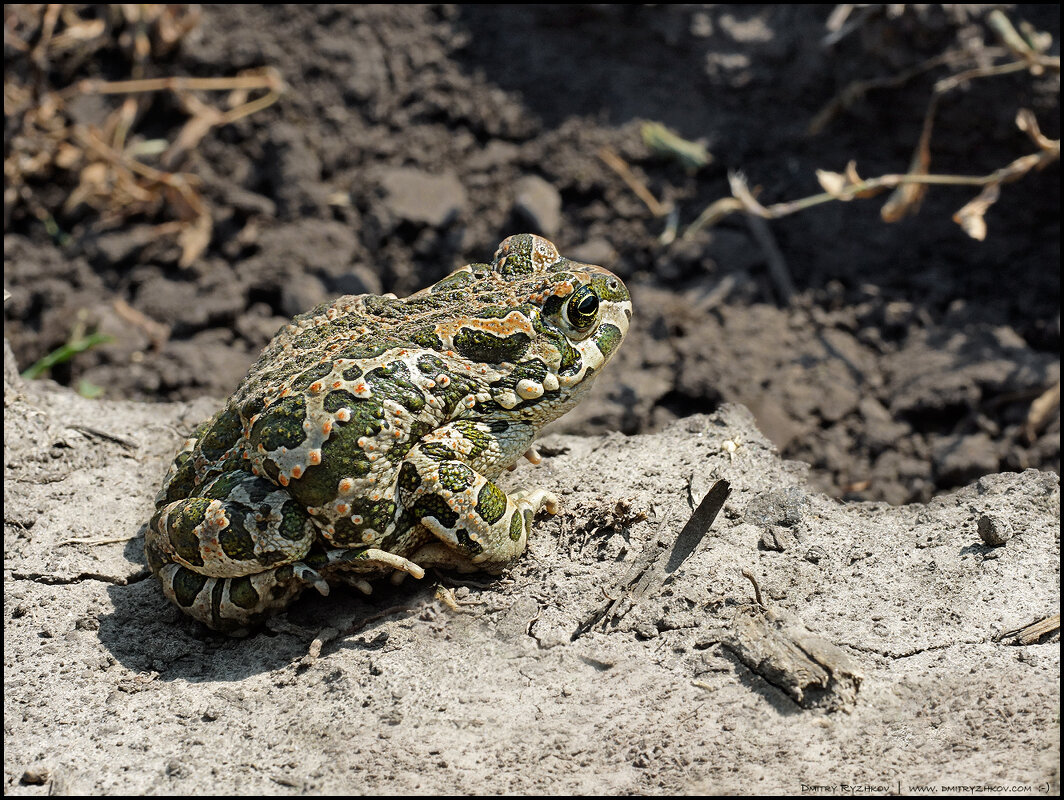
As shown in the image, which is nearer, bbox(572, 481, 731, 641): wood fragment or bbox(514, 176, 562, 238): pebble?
bbox(572, 481, 731, 641): wood fragment

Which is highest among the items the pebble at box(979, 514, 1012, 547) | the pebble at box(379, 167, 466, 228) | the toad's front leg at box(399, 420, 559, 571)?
the pebble at box(979, 514, 1012, 547)

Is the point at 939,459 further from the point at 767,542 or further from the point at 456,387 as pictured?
the point at 456,387

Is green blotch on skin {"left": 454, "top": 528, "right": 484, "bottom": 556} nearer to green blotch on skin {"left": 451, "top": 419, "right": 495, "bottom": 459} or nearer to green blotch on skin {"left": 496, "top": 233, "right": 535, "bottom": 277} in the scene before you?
green blotch on skin {"left": 451, "top": 419, "right": 495, "bottom": 459}

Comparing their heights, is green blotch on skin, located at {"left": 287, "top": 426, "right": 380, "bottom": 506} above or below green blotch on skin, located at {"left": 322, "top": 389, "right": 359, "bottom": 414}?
below

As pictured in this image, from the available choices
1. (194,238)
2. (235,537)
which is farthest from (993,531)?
(194,238)

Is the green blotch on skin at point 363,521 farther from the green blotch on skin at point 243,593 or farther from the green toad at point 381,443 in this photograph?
the green blotch on skin at point 243,593

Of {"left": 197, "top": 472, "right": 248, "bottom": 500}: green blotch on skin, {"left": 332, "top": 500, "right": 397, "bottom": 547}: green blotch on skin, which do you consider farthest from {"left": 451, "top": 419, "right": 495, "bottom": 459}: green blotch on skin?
{"left": 197, "top": 472, "right": 248, "bottom": 500}: green blotch on skin

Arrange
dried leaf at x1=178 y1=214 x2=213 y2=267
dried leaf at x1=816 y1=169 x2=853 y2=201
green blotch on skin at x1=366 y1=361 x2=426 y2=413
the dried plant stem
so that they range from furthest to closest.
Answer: dried leaf at x1=178 y1=214 x2=213 y2=267 < dried leaf at x1=816 y1=169 x2=853 y2=201 < the dried plant stem < green blotch on skin at x1=366 y1=361 x2=426 y2=413

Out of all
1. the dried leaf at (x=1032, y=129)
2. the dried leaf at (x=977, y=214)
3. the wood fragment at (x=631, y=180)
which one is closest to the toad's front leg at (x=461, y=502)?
the dried leaf at (x=977, y=214)
